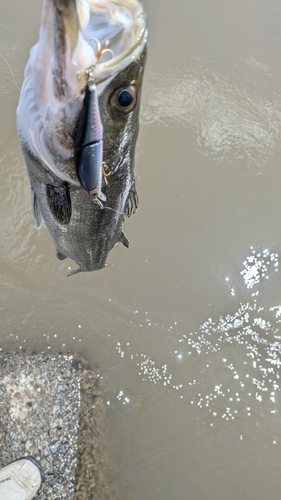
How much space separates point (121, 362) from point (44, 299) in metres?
0.78

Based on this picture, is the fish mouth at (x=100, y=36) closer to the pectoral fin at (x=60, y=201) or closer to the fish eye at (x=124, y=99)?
the fish eye at (x=124, y=99)

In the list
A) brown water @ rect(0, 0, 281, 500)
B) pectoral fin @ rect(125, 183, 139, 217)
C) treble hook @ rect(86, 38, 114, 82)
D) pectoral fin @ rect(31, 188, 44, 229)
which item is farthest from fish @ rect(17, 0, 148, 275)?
brown water @ rect(0, 0, 281, 500)

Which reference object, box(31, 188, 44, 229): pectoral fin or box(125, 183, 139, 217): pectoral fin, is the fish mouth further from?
box(31, 188, 44, 229): pectoral fin

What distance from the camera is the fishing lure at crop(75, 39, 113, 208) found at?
0.96m

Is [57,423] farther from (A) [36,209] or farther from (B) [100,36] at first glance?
(B) [100,36]

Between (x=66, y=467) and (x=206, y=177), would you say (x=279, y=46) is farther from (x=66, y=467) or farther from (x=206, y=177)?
(x=66, y=467)

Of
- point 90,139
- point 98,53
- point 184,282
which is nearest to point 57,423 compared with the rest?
point 184,282

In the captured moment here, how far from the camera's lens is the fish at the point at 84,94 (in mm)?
966

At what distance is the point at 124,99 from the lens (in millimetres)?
1041

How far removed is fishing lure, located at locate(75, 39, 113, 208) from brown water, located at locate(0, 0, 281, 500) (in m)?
1.86

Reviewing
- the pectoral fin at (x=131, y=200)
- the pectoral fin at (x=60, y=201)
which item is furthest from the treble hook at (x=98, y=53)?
the pectoral fin at (x=131, y=200)

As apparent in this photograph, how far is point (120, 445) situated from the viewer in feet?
8.58

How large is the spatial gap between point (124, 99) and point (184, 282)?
2.08m

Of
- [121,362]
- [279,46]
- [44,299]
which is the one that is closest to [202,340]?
[121,362]
